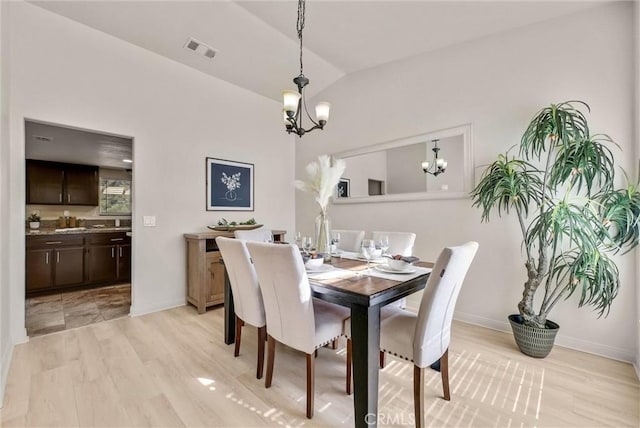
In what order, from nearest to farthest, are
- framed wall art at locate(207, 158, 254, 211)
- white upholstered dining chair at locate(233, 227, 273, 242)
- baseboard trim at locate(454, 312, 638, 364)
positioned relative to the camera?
1. baseboard trim at locate(454, 312, 638, 364)
2. white upholstered dining chair at locate(233, 227, 273, 242)
3. framed wall art at locate(207, 158, 254, 211)

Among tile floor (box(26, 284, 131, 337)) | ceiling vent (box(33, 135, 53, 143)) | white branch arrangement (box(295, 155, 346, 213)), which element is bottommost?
tile floor (box(26, 284, 131, 337))

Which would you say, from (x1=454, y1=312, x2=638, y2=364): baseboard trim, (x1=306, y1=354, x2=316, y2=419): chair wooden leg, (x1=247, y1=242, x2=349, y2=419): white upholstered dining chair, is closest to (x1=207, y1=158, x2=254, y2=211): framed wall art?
(x1=247, y1=242, x2=349, y2=419): white upholstered dining chair

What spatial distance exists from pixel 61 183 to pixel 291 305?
5.47 metres

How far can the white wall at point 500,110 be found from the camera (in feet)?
7.13

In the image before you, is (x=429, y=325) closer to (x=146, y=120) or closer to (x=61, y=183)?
(x=146, y=120)

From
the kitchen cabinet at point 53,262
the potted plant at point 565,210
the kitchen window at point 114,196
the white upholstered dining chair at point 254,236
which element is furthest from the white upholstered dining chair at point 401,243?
the kitchen window at point 114,196

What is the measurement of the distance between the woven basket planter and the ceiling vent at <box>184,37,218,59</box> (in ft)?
13.8

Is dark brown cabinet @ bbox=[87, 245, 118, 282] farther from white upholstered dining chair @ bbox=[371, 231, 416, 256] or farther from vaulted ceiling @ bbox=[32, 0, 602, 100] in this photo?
white upholstered dining chair @ bbox=[371, 231, 416, 256]

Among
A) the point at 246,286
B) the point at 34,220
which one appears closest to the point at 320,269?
the point at 246,286

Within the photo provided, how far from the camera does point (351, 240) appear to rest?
9.69ft

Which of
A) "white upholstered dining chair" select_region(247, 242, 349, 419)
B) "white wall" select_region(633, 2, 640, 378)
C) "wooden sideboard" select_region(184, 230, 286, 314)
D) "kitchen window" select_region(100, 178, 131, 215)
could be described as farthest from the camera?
"kitchen window" select_region(100, 178, 131, 215)

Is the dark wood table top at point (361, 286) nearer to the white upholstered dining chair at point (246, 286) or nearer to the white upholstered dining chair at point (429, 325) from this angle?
the white upholstered dining chair at point (429, 325)

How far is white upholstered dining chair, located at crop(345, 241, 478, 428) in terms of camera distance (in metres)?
1.38

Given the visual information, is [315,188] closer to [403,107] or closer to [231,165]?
[403,107]
